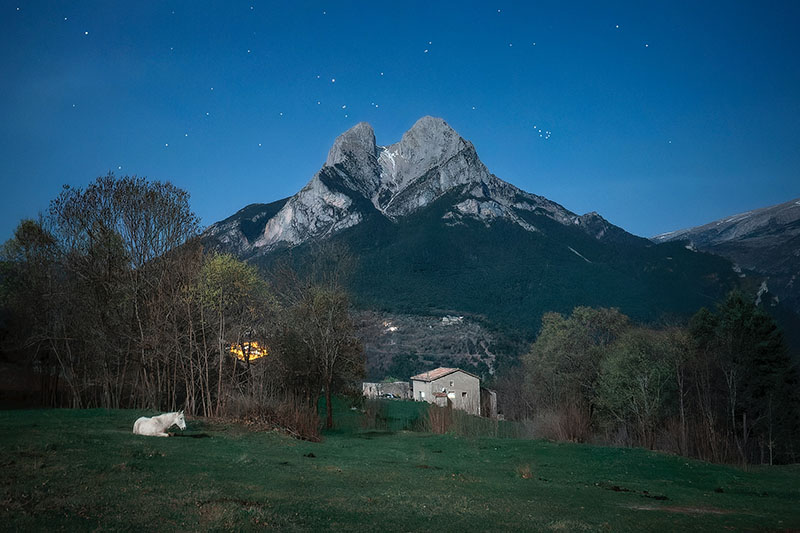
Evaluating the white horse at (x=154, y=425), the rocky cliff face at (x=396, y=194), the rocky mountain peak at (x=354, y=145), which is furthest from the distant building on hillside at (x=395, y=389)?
the rocky mountain peak at (x=354, y=145)

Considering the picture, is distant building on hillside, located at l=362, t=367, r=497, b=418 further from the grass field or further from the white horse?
the white horse

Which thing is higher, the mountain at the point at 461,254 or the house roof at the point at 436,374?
the mountain at the point at 461,254

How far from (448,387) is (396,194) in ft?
218

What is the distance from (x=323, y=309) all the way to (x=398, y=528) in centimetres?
2496

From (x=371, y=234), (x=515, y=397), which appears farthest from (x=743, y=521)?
(x=371, y=234)

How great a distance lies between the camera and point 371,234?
99.2 metres

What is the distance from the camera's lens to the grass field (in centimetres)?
656

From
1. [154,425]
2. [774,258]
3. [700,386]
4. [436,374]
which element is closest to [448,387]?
[436,374]

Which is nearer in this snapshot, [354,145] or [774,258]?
[774,258]

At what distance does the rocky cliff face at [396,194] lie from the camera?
106125 mm

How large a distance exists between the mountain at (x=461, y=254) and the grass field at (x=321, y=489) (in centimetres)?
5236

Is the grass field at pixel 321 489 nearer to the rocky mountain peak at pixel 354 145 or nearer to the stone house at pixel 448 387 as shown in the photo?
the stone house at pixel 448 387

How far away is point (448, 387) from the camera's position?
220 feet

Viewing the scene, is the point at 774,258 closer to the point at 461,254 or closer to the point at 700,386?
the point at 461,254
